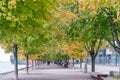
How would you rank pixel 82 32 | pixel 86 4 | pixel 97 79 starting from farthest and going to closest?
pixel 97 79
pixel 82 32
pixel 86 4

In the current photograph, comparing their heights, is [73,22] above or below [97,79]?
above

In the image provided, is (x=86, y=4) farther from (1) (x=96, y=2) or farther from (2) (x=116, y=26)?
(2) (x=116, y=26)

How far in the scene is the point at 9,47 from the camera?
3572 centimetres

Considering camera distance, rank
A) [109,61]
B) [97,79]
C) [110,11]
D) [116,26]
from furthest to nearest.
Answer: [109,61] < [97,79] < [116,26] < [110,11]

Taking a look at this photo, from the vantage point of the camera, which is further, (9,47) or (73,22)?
(9,47)

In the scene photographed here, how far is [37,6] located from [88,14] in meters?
11.2

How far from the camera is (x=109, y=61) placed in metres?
116

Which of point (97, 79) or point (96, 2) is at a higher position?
point (96, 2)

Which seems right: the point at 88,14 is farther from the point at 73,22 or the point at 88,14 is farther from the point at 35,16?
the point at 35,16

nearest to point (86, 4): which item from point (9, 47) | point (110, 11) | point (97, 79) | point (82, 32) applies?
point (110, 11)

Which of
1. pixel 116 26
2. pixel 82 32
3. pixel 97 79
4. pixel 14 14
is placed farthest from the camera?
pixel 97 79

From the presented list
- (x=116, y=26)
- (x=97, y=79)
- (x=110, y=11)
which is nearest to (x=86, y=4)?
(x=110, y=11)

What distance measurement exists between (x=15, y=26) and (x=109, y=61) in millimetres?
103449

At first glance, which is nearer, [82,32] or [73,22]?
[73,22]
